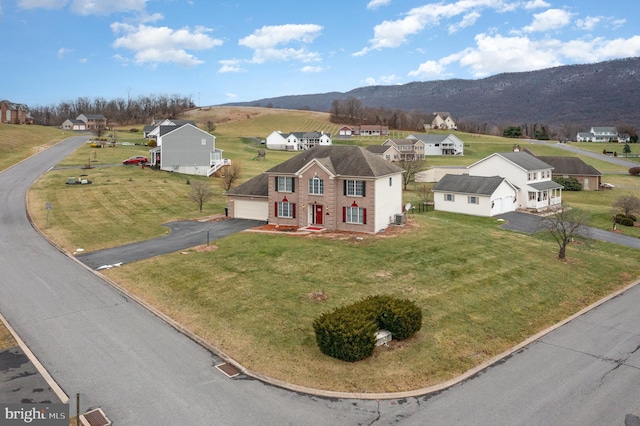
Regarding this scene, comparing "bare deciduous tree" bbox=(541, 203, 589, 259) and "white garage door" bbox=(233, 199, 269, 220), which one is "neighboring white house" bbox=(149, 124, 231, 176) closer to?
"white garage door" bbox=(233, 199, 269, 220)

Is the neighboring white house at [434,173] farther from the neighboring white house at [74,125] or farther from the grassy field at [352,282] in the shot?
the neighboring white house at [74,125]

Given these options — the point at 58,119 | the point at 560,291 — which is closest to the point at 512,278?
the point at 560,291

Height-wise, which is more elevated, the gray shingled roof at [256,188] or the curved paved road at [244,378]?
the gray shingled roof at [256,188]

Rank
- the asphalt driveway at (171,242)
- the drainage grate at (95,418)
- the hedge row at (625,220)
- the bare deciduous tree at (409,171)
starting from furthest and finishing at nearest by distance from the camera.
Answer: the bare deciduous tree at (409,171)
the hedge row at (625,220)
the asphalt driveway at (171,242)
the drainage grate at (95,418)

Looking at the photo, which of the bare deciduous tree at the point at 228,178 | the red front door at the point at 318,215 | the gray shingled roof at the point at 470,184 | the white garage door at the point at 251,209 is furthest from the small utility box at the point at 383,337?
the bare deciduous tree at the point at 228,178

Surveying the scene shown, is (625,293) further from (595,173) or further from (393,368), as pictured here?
(595,173)

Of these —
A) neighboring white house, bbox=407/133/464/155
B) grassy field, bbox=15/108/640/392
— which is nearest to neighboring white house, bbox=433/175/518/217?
grassy field, bbox=15/108/640/392

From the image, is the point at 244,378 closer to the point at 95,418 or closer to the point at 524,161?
the point at 95,418

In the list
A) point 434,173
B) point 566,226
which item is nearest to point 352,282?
point 566,226
